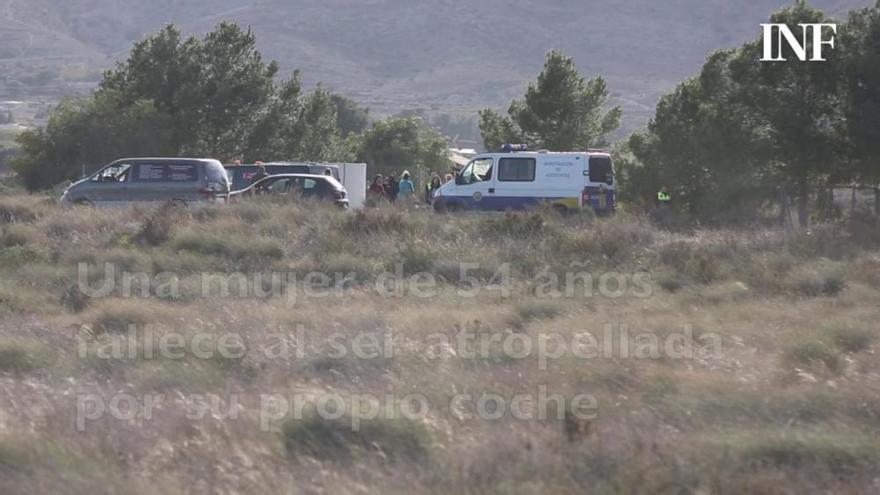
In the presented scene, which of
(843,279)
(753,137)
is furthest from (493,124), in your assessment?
(843,279)

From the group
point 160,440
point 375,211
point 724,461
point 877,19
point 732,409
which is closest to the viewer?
point 724,461

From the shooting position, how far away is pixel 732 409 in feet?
23.0

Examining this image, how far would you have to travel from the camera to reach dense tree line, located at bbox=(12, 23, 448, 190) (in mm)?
39531

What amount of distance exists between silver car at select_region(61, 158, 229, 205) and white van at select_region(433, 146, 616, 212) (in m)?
5.28

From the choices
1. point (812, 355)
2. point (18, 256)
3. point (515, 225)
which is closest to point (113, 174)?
point (18, 256)

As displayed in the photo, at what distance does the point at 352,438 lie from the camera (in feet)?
20.8

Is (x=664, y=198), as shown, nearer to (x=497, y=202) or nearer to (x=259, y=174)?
(x=497, y=202)

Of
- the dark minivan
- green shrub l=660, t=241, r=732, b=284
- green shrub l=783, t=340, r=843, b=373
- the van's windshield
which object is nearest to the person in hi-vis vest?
the van's windshield

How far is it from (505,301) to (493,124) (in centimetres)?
3023

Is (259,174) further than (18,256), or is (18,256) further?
(259,174)

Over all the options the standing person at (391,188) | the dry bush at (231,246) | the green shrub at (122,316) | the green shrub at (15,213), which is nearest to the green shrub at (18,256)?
the dry bush at (231,246)

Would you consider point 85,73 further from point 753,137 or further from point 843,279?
point 843,279

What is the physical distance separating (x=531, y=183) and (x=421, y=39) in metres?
146

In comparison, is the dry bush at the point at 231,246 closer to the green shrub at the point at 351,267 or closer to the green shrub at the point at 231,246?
the green shrub at the point at 231,246
